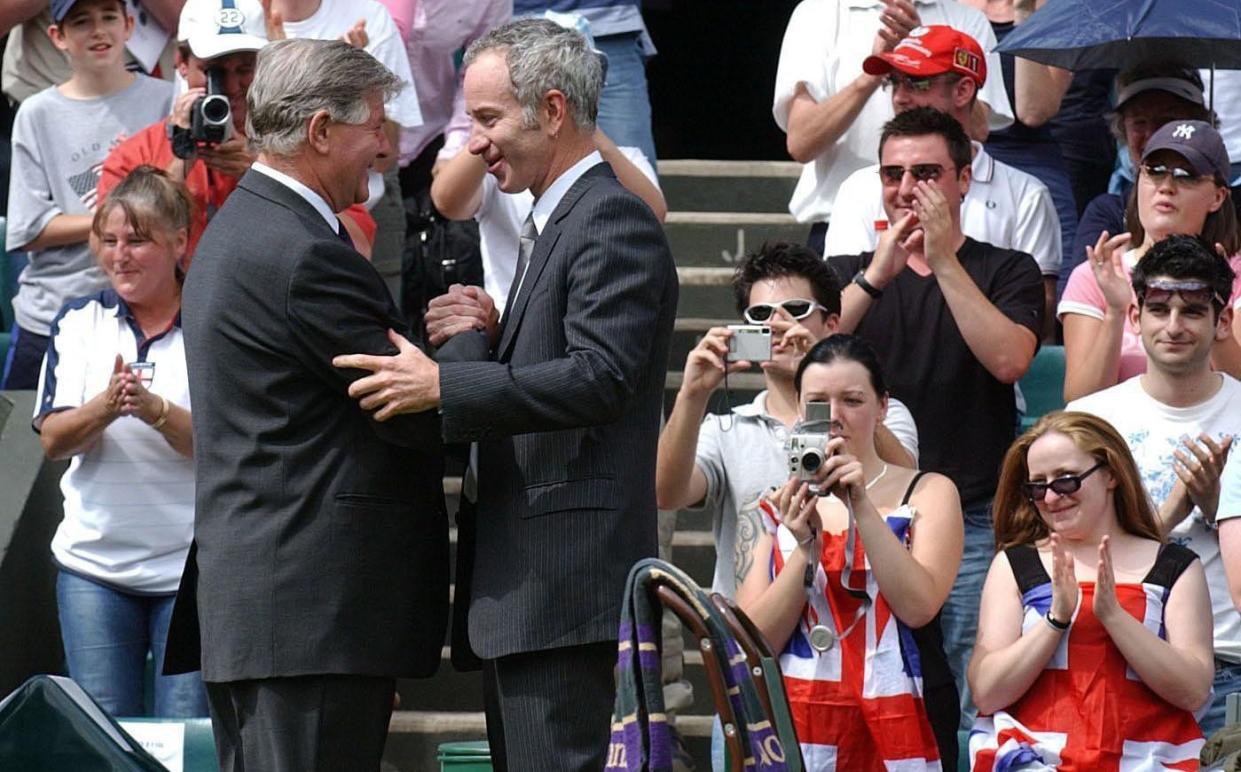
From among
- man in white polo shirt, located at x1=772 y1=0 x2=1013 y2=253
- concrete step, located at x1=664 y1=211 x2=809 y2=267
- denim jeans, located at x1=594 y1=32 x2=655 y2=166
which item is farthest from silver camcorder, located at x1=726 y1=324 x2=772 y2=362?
concrete step, located at x1=664 y1=211 x2=809 y2=267

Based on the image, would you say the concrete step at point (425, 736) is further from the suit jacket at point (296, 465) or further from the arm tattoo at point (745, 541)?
the suit jacket at point (296, 465)

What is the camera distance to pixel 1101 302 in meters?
6.14

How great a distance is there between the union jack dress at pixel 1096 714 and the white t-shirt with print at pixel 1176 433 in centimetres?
59

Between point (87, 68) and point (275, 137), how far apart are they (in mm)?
3172

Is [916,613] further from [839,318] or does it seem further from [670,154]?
[670,154]

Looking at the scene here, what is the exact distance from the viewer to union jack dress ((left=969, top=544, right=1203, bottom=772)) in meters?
4.81

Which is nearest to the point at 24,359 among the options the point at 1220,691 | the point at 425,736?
the point at 425,736

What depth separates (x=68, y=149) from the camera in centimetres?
725

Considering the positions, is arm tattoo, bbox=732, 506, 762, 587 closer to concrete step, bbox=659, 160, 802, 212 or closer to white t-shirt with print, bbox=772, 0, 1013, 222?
white t-shirt with print, bbox=772, 0, 1013, 222

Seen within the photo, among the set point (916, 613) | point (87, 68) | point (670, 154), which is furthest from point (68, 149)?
point (670, 154)

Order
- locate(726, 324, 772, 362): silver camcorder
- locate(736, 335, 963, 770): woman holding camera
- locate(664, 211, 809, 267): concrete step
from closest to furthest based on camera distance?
1. locate(736, 335, 963, 770): woman holding camera
2. locate(726, 324, 772, 362): silver camcorder
3. locate(664, 211, 809, 267): concrete step

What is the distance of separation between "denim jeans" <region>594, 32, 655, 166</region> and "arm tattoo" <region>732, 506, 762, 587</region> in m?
2.02

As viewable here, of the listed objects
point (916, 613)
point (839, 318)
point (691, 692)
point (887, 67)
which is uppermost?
point (887, 67)

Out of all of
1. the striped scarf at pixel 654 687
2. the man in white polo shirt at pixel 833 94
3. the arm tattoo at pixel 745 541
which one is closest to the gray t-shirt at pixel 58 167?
the man in white polo shirt at pixel 833 94
